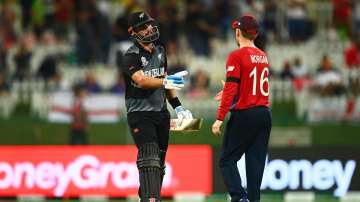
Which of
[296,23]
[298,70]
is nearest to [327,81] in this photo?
[298,70]

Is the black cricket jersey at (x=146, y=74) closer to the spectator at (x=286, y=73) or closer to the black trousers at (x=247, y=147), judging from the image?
the black trousers at (x=247, y=147)

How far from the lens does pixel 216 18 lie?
26031 mm

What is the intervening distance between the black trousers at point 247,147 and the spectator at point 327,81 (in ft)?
40.3

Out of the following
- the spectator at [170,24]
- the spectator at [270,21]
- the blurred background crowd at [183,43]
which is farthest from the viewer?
the spectator at [270,21]

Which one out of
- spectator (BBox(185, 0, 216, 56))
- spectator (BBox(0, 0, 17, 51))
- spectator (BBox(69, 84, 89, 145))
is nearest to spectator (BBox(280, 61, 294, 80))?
spectator (BBox(185, 0, 216, 56))

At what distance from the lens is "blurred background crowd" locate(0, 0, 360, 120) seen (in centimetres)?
2430

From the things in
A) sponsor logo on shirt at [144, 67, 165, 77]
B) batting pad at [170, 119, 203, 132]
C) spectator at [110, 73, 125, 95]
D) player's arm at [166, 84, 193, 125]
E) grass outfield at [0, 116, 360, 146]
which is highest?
sponsor logo on shirt at [144, 67, 165, 77]

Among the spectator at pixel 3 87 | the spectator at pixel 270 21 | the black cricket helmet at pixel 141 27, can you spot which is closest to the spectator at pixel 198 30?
the spectator at pixel 270 21

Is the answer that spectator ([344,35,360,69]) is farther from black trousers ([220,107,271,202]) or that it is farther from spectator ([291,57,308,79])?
black trousers ([220,107,271,202])

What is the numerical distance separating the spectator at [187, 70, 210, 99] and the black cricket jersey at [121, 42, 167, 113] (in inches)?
477

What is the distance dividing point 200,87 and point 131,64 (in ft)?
40.9

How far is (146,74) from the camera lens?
458 inches

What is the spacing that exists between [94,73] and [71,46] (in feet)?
4.38

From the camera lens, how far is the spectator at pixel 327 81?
2394cm
